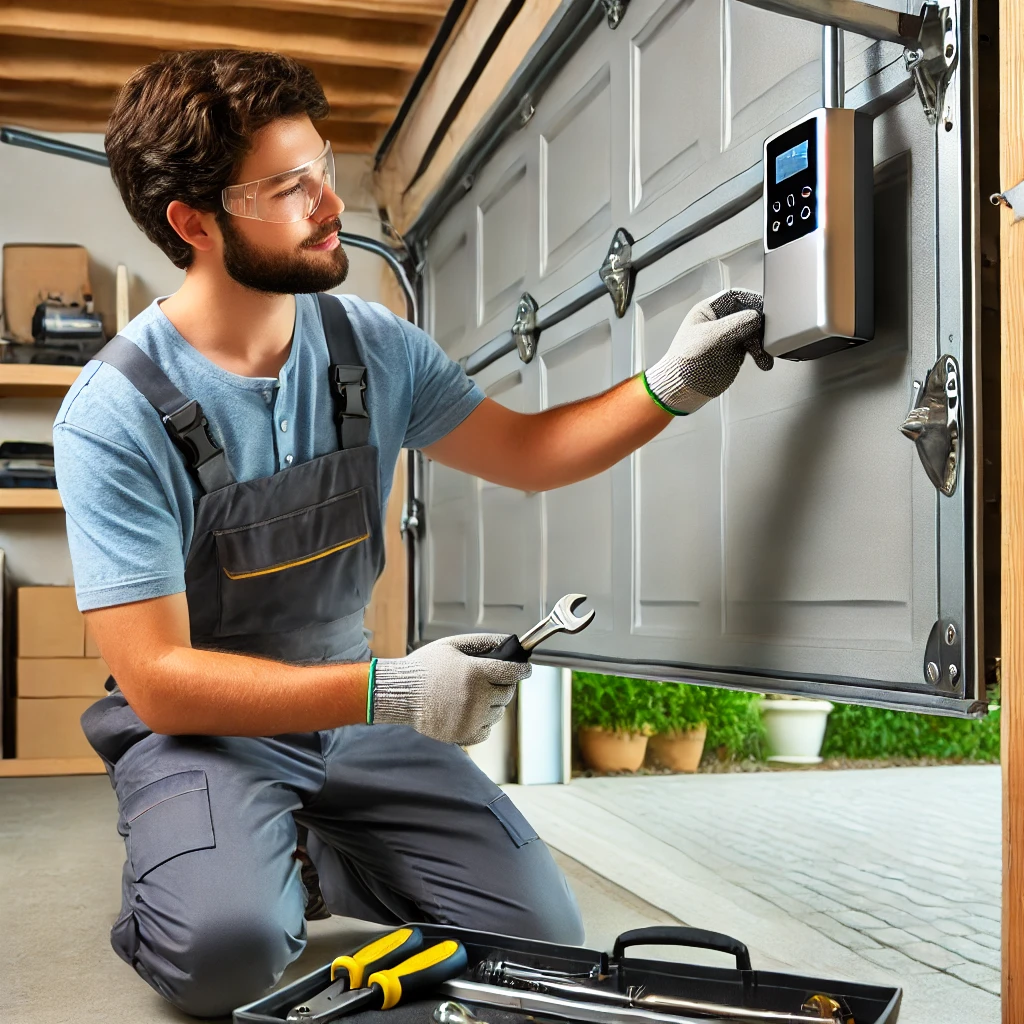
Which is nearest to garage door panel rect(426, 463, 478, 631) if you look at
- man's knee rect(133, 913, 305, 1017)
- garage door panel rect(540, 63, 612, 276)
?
garage door panel rect(540, 63, 612, 276)

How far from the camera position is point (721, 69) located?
6.11 feet

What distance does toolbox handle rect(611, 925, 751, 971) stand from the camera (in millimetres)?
1231

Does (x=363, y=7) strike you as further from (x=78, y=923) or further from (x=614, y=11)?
(x=78, y=923)

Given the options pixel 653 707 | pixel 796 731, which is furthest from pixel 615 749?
pixel 796 731

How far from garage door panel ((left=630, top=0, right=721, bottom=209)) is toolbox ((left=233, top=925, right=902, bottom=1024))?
1313 millimetres

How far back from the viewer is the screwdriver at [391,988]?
125 cm

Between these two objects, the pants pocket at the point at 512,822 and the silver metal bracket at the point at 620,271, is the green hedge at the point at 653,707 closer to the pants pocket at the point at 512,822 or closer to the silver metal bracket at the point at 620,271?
the silver metal bracket at the point at 620,271

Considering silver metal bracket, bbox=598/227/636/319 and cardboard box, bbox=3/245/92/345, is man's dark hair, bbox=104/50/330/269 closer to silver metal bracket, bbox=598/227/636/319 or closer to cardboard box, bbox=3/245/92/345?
silver metal bracket, bbox=598/227/636/319

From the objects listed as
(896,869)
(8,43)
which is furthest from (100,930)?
(8,43)

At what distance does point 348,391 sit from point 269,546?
0.98 feet

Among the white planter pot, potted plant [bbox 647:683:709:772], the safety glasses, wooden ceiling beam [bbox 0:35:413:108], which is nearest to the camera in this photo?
the safety glasses

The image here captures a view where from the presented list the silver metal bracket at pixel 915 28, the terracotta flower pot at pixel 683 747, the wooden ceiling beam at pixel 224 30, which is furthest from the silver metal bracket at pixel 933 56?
the terracotta flower pot at pixel 683 747

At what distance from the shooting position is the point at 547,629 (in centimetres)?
138

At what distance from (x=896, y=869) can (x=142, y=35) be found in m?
3.50
